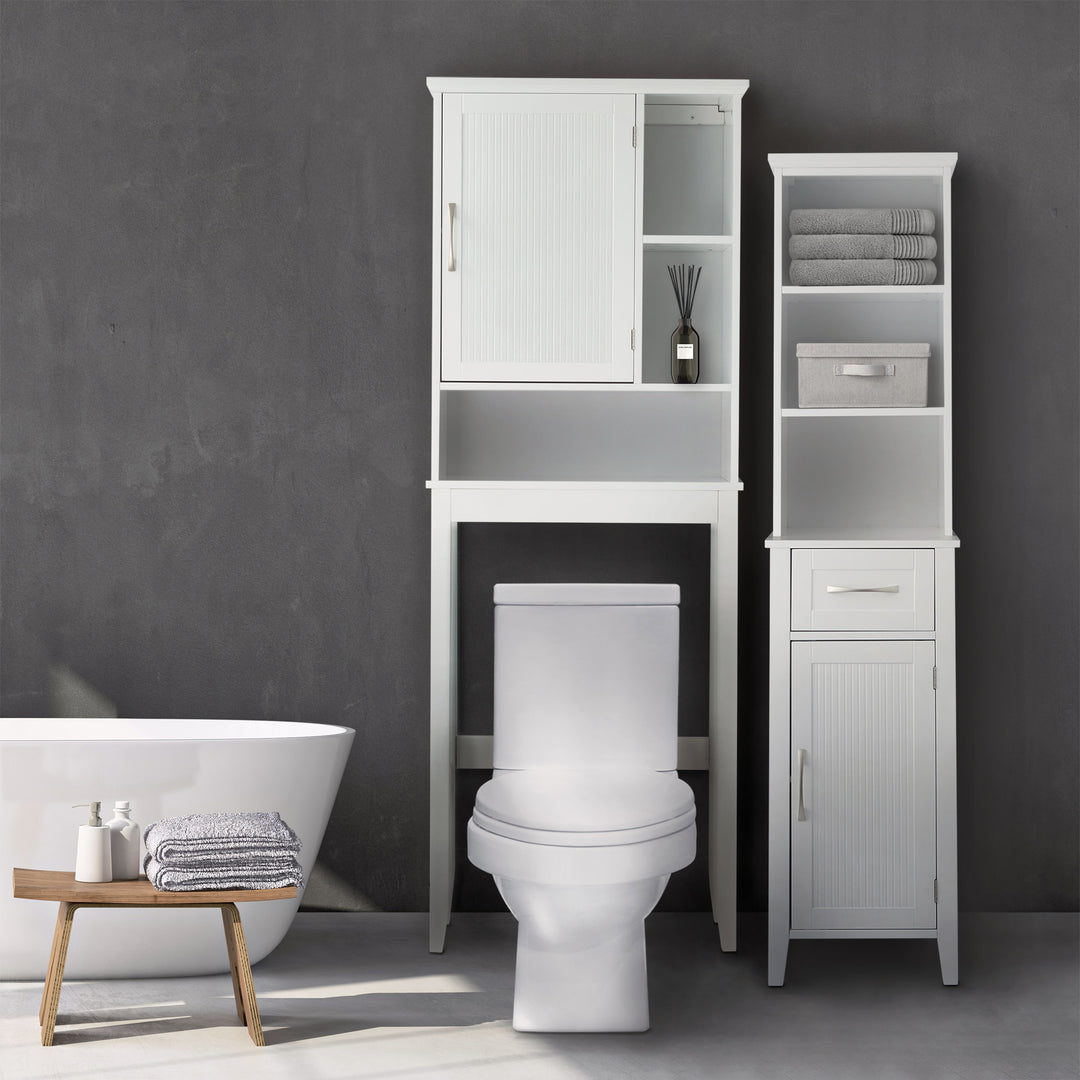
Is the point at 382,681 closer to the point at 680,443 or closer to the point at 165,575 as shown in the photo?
the point at 165,575

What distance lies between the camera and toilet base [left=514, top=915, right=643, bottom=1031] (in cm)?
→ 251

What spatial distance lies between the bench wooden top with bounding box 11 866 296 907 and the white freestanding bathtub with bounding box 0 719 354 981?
0.21 meters

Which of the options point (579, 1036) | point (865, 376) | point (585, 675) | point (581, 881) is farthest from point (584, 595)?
point (579, 1036)

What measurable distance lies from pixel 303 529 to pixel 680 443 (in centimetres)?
110

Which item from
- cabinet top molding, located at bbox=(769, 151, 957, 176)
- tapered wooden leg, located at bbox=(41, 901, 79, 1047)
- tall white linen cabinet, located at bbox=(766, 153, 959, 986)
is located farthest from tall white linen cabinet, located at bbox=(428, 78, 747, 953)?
tapered wooden leg, located at bbox=(41, 901, 79, 1047)

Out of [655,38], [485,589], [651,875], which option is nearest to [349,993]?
[651,875]

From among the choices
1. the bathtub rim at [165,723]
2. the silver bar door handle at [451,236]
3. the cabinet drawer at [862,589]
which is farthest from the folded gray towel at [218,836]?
the silver bar door handle at [451,236]

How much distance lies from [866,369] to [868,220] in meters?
0.38

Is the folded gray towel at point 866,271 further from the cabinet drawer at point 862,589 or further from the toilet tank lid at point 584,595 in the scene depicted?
the toilet tank lid at point 584,595

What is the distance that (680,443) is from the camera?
132 inches

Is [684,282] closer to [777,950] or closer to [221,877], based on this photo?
[777,950]

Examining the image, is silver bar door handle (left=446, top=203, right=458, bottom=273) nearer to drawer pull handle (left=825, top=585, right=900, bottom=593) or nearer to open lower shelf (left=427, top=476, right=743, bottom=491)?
open lower shelf (left=427, top=476, right=743, bottom=491)

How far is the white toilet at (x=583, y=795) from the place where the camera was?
241 centimetres

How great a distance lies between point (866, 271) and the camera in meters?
2.99
